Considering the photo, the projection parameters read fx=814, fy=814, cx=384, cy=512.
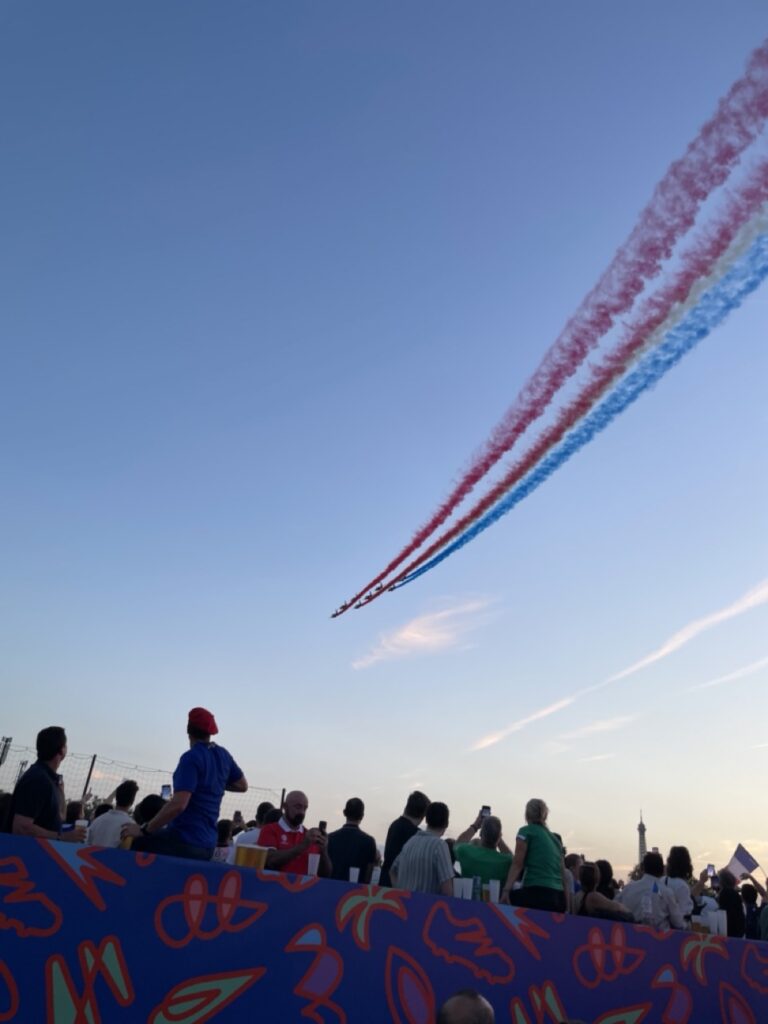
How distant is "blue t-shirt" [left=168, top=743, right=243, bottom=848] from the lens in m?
5.55

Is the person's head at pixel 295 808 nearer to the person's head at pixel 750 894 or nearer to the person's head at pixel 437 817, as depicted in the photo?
the person's head at pixel 437 817

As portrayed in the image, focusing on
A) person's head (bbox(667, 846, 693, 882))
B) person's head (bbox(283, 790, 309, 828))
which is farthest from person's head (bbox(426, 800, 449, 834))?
person's head (bbox(667, 846, 693, 882))

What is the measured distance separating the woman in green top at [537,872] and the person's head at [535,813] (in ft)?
0.41

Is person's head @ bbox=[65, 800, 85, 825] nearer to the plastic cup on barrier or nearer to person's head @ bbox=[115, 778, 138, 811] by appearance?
person's head @ bbox=[115, 778, 138, 811]

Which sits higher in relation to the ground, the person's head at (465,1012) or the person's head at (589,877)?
the person's head at (589,877)

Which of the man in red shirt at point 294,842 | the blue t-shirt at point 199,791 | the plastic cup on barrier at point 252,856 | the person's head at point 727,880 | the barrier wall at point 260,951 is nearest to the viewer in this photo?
the barrier wall at point 260,951

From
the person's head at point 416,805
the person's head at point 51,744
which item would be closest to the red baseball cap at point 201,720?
the person's head at point 51,744

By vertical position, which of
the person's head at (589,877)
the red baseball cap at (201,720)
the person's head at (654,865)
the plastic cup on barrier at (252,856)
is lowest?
the plastic cup on barrier at (252,856)

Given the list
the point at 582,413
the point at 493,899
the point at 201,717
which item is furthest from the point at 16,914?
the point at 582,413

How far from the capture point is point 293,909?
15.4 feet

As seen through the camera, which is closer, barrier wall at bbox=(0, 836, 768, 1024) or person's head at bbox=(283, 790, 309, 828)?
barrier wall at bbox=(0, 836, 768, 1024)

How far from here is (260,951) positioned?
454cm

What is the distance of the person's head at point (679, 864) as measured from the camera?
26.8ft

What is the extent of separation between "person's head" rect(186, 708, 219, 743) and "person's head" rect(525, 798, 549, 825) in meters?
3.23
